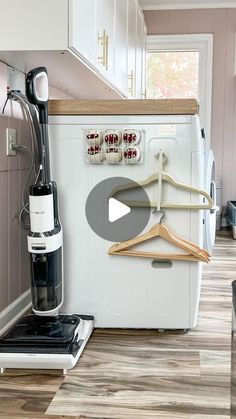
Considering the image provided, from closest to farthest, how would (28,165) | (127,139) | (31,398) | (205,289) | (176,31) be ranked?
(31,398), (127,139), (28,165), (205,289), (176,31)

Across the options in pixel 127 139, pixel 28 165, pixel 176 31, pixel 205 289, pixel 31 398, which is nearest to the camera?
pixel 31 398

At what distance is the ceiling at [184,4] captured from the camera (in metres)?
5.10

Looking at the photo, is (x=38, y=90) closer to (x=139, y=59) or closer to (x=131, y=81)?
(x=131, y=81)

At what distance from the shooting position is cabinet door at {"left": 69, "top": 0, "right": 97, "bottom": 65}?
1.88m

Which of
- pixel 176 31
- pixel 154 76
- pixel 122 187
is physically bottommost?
pixel 122 187

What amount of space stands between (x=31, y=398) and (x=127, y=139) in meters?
1.11

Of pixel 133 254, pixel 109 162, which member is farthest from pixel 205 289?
pixel 109 162

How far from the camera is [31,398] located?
1600 mm

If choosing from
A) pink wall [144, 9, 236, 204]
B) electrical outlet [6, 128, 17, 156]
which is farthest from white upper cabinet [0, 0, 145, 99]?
pink wall [144, 9, 236, 204]

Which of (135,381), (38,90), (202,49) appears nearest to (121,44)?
(38,90)

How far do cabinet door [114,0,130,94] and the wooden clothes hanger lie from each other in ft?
4.55

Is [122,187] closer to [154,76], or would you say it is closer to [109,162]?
[109,162]

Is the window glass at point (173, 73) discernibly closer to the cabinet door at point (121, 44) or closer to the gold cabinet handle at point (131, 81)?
the gold cabinet handle at point (131, 81)

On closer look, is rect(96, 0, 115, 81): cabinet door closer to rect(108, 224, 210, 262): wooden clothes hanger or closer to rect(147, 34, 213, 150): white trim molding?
rect(108, 224, 210, 262): wooden clothes hanger
